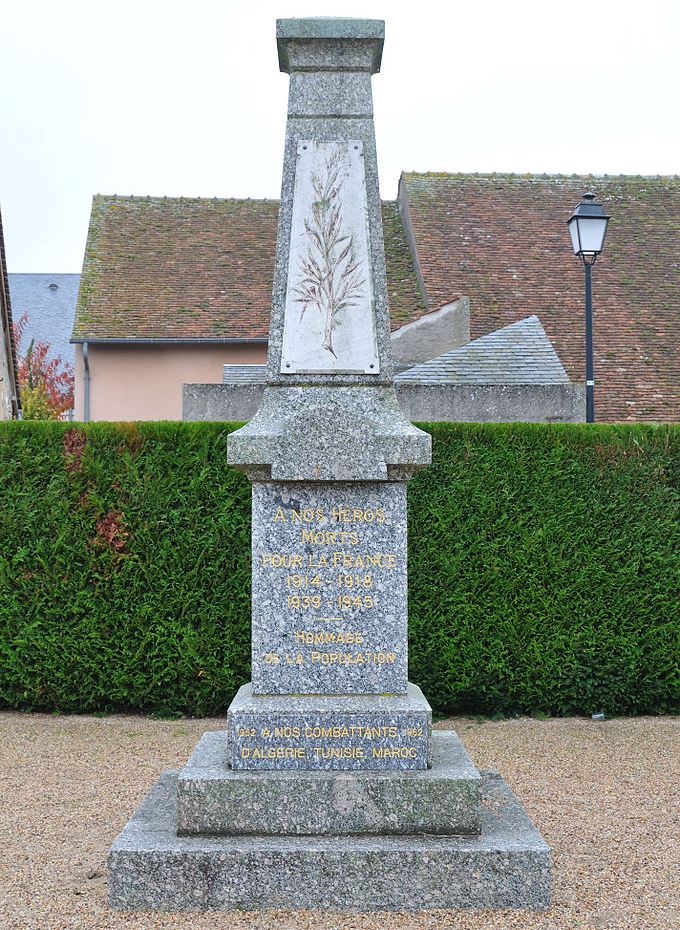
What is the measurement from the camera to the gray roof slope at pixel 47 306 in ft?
118

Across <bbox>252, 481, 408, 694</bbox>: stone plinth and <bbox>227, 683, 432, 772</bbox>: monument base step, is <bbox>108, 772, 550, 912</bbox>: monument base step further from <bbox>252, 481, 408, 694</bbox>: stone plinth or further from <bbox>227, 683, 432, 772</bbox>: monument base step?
<bbox>252, 481, 408, 694</bbox>: stone plinth

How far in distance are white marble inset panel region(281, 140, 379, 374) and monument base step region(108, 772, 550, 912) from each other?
7.44ft

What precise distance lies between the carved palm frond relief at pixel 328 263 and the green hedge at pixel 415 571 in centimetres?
349

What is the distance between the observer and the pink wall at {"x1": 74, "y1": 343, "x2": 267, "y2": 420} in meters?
19.0

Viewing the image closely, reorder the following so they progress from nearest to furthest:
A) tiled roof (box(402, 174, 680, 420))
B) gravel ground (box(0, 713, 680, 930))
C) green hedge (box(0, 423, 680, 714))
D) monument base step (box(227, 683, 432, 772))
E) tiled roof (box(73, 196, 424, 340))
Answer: gravel ground (box(0, 713, 680, 930)) → monument base step (box(227, 683, 432, 772)) → green hedge (box(0, 423, 680, 714)) → tiled roof (box(402, 174, 680, 420)) → tiled roof (box(73, 196, 424, 340))

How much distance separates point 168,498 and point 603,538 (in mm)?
3768

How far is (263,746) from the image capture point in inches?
173

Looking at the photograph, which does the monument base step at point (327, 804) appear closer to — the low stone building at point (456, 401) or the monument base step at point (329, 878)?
the monument base step at point (329, 878)

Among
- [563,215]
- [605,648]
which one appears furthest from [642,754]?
[563,215]

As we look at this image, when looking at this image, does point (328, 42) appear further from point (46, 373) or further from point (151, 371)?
point (46, 373)

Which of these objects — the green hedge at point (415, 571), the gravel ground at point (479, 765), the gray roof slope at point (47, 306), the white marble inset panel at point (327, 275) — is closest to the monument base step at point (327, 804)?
the gravel ground at point (479, 765)

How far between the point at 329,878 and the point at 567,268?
653 inches

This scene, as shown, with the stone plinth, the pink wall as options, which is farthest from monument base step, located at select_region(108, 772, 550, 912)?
the pink wall

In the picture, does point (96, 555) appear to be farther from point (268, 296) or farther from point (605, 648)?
point (268, 296)
